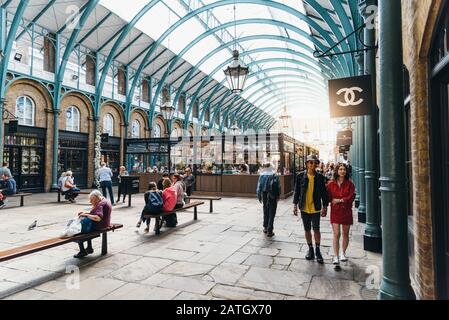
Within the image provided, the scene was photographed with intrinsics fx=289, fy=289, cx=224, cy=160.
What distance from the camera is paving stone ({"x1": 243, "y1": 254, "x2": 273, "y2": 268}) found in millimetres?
4215

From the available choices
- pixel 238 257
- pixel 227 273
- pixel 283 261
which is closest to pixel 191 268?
pixel 227 273

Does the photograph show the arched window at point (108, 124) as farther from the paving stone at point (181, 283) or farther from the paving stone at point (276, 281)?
the paving stone at point (276, 281)

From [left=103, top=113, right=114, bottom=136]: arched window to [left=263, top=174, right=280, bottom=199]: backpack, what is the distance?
15.5 m

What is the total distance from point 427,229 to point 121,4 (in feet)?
57.5

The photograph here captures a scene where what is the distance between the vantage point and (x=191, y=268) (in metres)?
4.04

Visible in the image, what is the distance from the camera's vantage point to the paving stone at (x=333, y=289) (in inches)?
124

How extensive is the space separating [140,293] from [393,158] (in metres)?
2.92

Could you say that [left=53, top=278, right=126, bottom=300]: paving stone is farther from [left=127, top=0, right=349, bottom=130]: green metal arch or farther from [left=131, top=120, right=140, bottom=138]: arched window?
[left=131, top=120, right=140, bottom=138]: arched window

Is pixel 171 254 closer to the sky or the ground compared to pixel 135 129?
closer to the ground

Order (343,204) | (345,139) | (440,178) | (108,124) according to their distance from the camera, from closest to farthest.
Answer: (440,178) < (343,204) < (345,139) < (108,124)

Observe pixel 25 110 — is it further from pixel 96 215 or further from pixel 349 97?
Answer: pixel 349 97

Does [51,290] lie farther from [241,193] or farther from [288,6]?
[288,6]

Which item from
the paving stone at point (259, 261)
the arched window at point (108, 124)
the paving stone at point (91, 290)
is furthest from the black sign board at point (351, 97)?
the arched window at point (108, 124)
